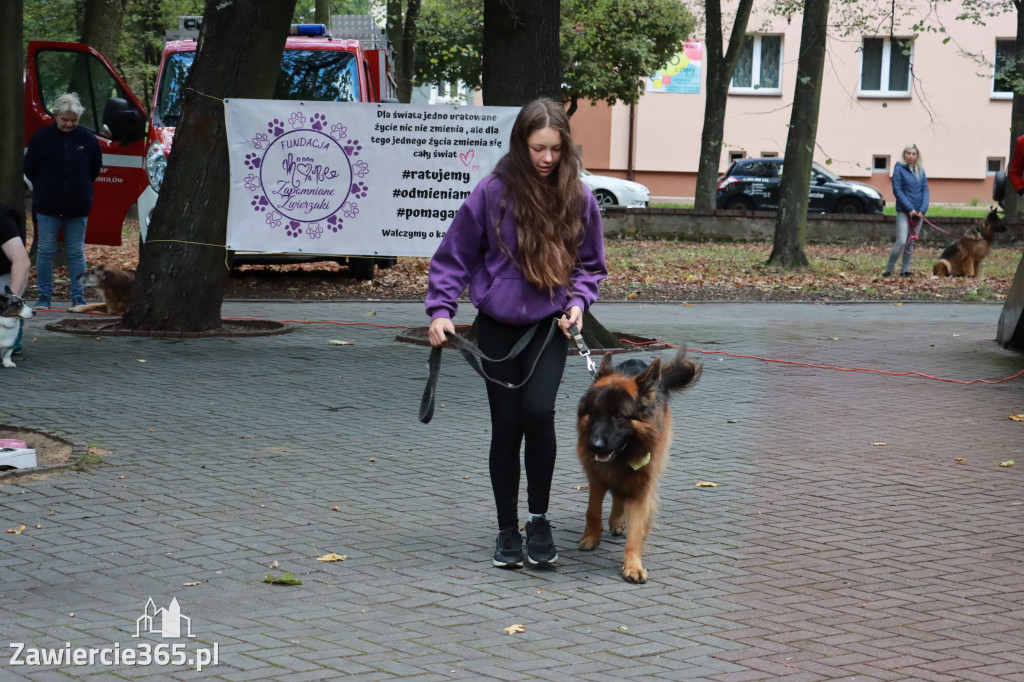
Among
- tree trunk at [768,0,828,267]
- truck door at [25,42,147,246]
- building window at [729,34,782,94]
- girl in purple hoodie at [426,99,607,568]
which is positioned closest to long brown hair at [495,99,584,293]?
girl in purple hoodie at [426,99,607,568]

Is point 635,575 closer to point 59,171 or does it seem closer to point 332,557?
point 332,557

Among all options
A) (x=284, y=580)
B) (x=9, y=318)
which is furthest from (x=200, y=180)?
(x=284, y=580)

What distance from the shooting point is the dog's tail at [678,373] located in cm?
562

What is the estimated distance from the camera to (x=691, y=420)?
8.55 meters

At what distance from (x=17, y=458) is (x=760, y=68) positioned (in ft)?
132

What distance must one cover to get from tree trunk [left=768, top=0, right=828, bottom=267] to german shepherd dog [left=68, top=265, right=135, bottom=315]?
10.7 metres

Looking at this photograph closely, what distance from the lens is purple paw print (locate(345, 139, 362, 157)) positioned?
1209 cm

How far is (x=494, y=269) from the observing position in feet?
16.8

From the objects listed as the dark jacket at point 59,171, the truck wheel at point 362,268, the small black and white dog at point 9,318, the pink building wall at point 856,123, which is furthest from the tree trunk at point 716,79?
the small black and white dog at point 9,318

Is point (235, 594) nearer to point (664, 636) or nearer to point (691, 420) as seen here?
point (664, 636)

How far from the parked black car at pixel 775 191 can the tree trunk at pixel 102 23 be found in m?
17.8

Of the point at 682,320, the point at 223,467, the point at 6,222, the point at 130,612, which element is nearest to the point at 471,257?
the point at 130,612

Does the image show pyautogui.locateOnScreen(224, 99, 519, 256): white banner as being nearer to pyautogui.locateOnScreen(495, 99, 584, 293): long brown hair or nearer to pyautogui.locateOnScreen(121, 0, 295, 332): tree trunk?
pyautogui.locateOnScreen(121, 0, 295, 332): tree trunk

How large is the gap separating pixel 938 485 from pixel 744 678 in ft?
10.5
